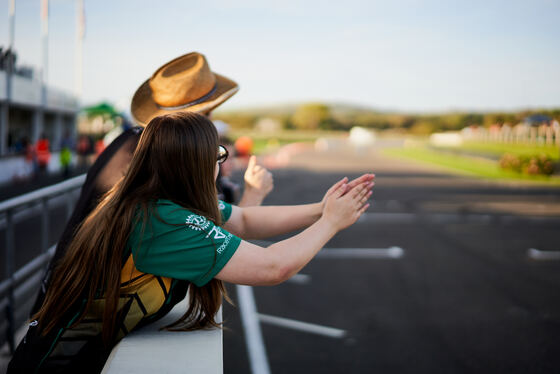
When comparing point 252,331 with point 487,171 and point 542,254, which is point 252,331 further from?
point 487,171

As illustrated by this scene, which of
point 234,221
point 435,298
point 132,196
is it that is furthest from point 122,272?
point 435,298

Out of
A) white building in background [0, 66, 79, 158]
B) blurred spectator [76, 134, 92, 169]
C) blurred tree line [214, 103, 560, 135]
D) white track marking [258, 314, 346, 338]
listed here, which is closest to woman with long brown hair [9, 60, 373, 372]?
white track marking [258, 314, 346, 338]

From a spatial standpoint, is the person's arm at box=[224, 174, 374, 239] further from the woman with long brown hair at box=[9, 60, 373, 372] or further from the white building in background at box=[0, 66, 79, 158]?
the white building in background at box=[0, 66, 79, 158]

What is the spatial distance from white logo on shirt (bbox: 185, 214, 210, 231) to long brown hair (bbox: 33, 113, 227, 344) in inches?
2.1

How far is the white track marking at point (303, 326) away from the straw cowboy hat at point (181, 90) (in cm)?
275

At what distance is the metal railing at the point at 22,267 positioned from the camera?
344 centimetres

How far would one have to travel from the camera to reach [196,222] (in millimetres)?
1651

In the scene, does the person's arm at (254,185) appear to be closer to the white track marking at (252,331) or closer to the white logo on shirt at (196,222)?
the white logo on shirt at (196,222)

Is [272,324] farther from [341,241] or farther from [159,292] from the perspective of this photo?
[341,241]

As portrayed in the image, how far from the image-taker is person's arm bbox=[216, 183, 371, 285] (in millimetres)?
1672

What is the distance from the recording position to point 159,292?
1.77m

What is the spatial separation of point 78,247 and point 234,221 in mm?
771

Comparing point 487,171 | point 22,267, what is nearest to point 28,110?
point 487,171

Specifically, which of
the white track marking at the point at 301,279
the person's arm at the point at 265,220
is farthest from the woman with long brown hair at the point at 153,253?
the white track marking at the point at 301,279
